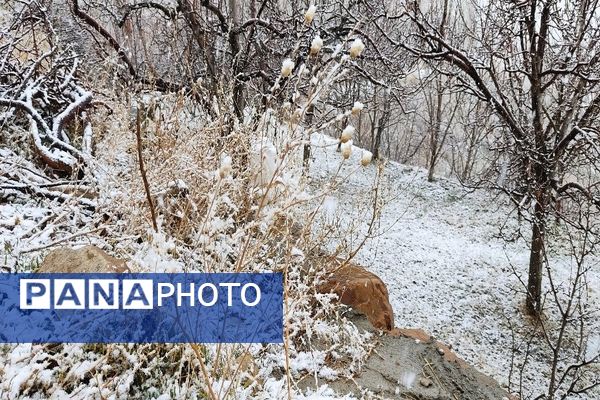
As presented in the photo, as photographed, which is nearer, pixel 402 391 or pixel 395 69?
pixel 402 391

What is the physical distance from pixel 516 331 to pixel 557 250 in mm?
3612

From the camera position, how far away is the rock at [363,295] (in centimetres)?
394

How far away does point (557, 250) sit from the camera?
9.23 meters

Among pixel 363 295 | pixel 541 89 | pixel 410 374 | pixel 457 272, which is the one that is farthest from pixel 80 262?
pixel 457 272

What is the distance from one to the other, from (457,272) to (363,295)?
15.3 feet

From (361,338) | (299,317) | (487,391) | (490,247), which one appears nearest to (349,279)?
(361,338)

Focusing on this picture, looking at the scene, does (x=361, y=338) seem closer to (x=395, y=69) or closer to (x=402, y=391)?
(x=402, y=391)

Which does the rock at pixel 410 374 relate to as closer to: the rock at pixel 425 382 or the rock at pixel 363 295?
the rock at pixel 425 382

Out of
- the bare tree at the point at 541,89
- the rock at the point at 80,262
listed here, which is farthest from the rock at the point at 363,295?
the bare tree at the point at 541,89

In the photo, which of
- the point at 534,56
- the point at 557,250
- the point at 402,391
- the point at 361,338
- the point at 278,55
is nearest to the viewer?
the point at 402,391

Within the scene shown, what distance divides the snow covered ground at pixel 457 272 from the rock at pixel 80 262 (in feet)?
7.64

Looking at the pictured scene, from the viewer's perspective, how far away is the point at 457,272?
26.6 ft

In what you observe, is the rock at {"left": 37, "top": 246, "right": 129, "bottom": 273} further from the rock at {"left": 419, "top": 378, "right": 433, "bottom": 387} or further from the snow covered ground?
the snow covered ground

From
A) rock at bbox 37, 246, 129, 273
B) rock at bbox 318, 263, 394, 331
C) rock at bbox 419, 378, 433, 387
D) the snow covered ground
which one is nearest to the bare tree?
the snow covered ground
